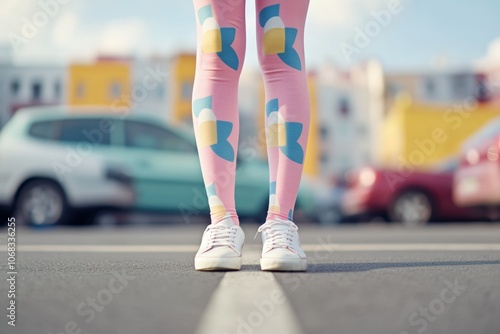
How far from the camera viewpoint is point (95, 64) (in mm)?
37469

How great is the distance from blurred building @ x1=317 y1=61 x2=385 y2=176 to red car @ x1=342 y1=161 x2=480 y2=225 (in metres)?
28.0

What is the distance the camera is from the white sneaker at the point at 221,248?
7.00 ft

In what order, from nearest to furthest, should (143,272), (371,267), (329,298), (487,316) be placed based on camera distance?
(487,316) → (329,298) → (143,272) → (371,267)

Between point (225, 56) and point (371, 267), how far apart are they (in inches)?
32.2

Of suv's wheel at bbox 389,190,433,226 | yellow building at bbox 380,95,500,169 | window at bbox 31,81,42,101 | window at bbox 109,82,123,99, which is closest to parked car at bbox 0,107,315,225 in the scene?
suv's wheel at bbox 389,190,433,226

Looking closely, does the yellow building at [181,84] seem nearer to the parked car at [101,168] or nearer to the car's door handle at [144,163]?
the parked car at [101,168]

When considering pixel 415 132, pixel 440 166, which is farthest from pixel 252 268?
pixel 415 132

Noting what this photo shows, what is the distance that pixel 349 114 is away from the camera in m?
38.3

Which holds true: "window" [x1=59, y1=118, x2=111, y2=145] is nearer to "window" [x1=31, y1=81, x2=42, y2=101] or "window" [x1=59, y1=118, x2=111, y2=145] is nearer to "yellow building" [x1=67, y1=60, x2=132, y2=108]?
"yellow building" [x1=67, y1=60, x2=132, y2=108]

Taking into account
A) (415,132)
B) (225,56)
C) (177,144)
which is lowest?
(415,132)

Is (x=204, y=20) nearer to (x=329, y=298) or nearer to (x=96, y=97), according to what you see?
(x=329, y=298)

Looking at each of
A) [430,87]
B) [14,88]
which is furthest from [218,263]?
[430,87]

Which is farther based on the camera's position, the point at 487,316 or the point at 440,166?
the point at 440,166

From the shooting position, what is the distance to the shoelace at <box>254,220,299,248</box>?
218cm
